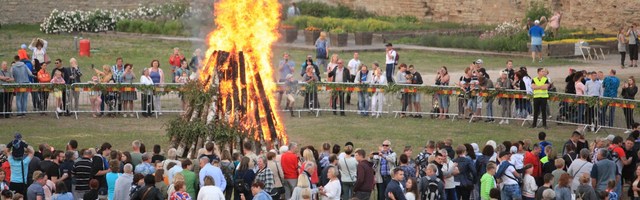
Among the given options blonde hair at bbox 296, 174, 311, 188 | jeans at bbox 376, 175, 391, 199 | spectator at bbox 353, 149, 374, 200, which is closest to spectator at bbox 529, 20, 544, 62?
jeans at bbox 376, 175, 391, 199

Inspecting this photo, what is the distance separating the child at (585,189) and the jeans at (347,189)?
3.39m

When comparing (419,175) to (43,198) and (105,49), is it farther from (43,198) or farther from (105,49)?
(105,49)

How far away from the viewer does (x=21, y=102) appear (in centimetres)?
3161

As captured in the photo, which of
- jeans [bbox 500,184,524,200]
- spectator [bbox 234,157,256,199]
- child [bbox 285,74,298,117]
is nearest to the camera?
spectator [bbox 234,157,256,199]

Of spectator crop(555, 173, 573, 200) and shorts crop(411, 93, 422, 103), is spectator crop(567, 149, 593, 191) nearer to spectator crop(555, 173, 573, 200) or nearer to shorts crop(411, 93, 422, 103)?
spectator crop(555, 173, 573, 200)

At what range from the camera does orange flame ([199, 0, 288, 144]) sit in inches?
992

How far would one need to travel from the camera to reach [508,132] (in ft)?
97.2

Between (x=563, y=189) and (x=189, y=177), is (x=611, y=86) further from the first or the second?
(x=189, y=177)

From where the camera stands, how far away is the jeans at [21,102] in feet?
103

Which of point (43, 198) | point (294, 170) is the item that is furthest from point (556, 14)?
point (43, 198)

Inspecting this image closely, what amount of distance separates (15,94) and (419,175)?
13.0 meters

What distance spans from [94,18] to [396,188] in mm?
36331

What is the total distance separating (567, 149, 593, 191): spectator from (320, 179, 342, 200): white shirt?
372 cm

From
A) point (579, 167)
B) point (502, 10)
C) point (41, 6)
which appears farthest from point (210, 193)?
point (41, 6)
